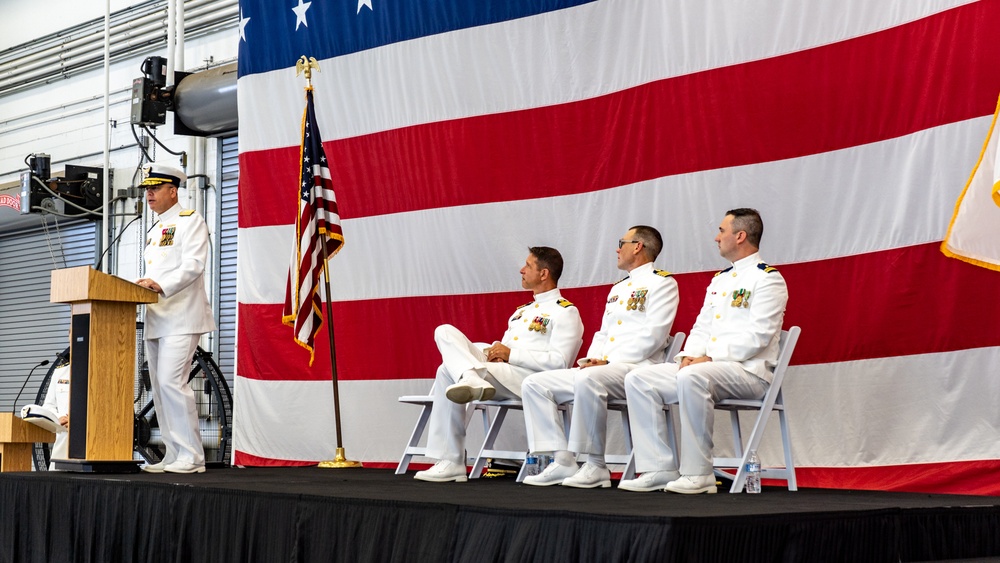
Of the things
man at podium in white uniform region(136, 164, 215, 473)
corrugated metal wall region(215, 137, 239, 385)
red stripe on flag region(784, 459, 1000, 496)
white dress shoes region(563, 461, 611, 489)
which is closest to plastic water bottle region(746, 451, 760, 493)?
white dress shoes region(563, 461, 611, 489)

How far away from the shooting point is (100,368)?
175 inches

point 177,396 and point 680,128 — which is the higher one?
point 680,128

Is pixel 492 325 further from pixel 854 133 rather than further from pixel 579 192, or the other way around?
pixel 854 133

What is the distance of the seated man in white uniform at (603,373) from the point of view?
3848 millimetres

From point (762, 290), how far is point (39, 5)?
713cm

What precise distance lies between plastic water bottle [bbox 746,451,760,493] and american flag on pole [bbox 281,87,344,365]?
2.38 m

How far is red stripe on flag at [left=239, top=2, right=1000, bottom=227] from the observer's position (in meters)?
3.91

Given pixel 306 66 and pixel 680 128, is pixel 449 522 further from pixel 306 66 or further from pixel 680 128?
pixel 306 66

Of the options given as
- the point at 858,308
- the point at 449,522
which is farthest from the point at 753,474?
the point at 449,522

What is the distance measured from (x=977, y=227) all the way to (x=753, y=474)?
105cm

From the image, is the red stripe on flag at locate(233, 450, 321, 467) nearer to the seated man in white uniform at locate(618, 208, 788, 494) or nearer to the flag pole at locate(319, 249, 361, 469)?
the flag pole at locate(319, 249, 361, 469)

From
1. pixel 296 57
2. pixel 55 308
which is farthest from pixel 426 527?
pixel 55 308

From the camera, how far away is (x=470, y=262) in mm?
5355

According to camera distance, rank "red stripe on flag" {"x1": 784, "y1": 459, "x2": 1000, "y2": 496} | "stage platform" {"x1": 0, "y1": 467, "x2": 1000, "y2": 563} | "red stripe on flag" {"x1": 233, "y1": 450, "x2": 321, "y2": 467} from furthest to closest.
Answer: "red stripe on flag" {"x1": 233, "y1": 450, "x2": 321, "y2": 467}, "red stripe on flag" {"x1": 784, "y1": 459, "x2": 1000, "y2": 496}, "stage platform" {"x1": 0, "y1": 467, "x2": 1000, "y2": 563}
